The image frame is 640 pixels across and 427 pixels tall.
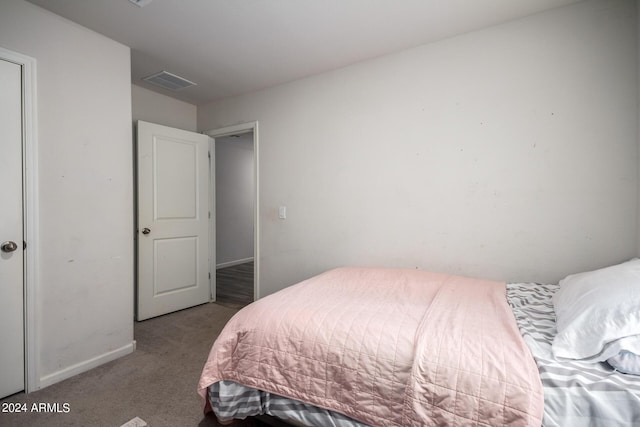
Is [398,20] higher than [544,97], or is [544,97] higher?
[398,20]

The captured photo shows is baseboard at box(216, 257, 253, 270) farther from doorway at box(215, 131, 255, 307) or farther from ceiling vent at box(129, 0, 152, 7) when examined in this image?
ceiling vent at box(129, 0, 152, 7)

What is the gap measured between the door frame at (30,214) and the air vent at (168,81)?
3.51 ft

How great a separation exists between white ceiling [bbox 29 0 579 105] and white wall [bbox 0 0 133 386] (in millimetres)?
221

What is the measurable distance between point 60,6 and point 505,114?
2987 millimetres

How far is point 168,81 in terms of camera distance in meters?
2.93

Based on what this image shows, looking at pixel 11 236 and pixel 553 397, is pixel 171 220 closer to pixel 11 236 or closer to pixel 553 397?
pixel 11 236


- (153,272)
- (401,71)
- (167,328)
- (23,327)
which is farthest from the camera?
(153,272)

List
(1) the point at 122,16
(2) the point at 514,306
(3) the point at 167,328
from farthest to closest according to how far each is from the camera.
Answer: (3) the point at 167,328, (1) the point at 122,16, (2) the point at 514,306

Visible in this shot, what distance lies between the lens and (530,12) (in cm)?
192

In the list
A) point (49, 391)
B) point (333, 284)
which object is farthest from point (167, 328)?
point (333, 284)

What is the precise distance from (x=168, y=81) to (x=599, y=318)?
140 inches

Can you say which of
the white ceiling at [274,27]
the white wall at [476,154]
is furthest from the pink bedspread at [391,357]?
the white ceiling at [274,27]

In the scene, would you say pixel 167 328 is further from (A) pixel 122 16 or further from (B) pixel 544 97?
(B) pixel 544 97

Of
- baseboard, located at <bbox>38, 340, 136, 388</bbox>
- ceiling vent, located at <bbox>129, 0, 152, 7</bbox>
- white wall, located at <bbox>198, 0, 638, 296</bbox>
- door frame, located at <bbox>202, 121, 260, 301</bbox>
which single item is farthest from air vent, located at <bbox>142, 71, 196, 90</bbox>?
baseboard, located at <bbox>38, 340, 136, 388</bbox>
